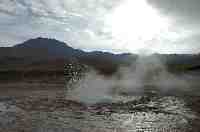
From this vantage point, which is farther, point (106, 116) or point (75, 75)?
point (75, 75)

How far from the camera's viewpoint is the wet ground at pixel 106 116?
11156mm

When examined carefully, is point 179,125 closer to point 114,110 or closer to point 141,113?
point 141,113

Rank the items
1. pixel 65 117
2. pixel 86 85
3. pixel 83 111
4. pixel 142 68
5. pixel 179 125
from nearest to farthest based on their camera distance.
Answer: pixel 179 125 → pixel 65 117 → pixel 83 111 → pixel 86 85 → pixel 142 68

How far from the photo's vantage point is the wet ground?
11.2m

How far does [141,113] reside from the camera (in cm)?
1405

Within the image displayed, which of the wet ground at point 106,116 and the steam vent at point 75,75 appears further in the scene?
the steam vent at point 75,75

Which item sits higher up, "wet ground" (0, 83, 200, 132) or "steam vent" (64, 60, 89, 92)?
"steam vent" (64, 60, 89, 92)

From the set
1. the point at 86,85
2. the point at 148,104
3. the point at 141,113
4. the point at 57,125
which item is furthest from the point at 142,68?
the point at 57,125

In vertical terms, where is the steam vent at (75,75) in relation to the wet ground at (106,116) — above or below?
above

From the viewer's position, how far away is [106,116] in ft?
44.1

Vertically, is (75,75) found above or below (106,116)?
above

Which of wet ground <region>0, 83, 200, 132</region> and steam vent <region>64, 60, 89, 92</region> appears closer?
wet ground <region>0, 83, 200, 132</region>

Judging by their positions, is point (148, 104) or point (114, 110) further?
point (148, 104)

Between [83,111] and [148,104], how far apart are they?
174 inches
